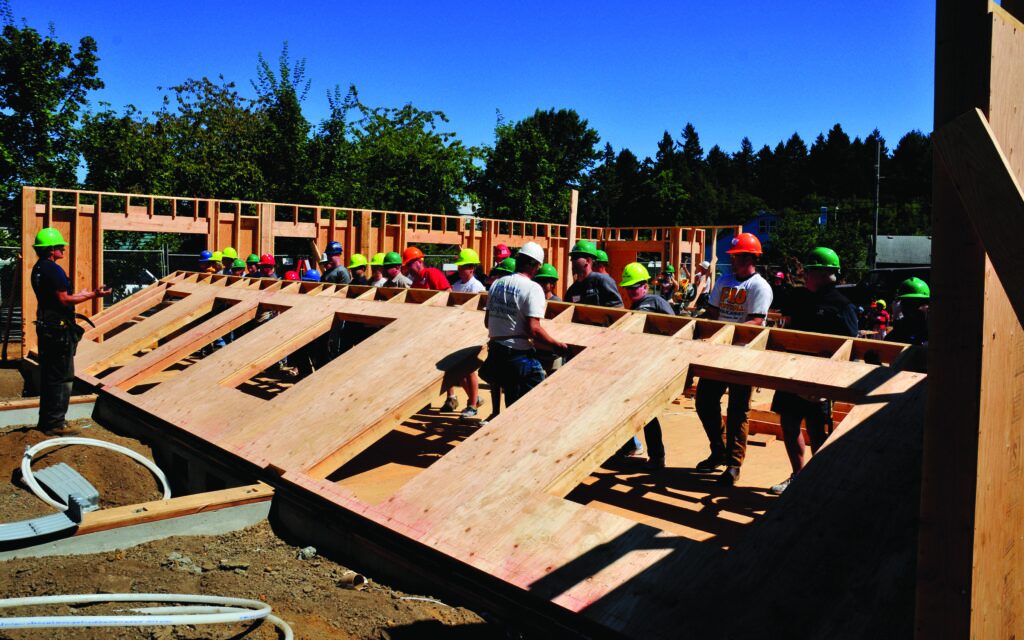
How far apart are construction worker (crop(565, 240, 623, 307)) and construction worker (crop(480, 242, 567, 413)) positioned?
1.72 meters

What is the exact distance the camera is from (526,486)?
13.9 ft

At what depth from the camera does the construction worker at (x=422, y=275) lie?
9469 millimetres

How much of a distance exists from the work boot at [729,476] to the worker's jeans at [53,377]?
6681 mm

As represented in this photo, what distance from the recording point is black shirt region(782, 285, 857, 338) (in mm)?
5871

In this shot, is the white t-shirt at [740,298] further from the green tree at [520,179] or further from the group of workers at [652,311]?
the green tree at [520,179]

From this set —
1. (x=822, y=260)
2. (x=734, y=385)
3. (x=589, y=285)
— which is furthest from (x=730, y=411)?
(x=589, y=285)

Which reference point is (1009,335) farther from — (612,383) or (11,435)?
(11,435)

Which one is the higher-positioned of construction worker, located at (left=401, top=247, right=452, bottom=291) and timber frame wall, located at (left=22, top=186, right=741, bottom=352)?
timber frame wall, located at (left=22, top=186, right=741, bottom=352)

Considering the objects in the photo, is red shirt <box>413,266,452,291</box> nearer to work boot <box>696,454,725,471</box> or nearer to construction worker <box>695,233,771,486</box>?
construction worker <box>695,233,771,486</box>

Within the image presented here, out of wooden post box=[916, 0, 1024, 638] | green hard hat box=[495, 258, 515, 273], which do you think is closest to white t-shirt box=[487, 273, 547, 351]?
green hard hat box=[495, 258, 515, 273]

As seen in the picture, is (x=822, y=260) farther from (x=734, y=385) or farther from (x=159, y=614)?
(x=159, y=614)

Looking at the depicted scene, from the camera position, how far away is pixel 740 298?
6387mm

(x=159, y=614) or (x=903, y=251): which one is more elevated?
(x=903, y=251)

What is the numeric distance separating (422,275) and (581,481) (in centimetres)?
552
